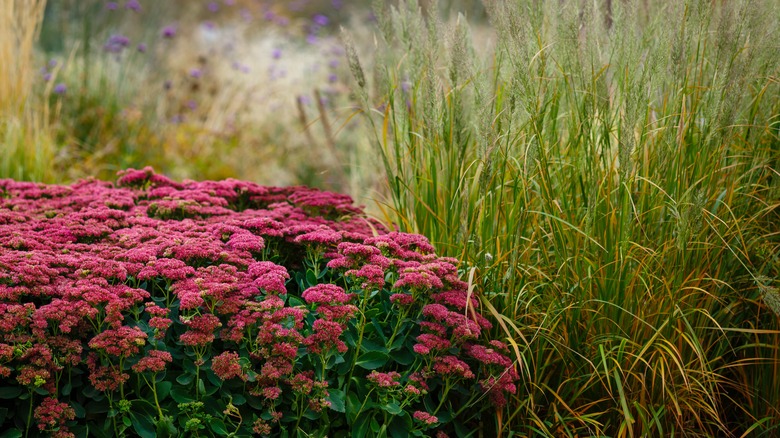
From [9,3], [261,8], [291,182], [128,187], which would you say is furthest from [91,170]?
[261,8]

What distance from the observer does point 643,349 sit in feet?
8.27

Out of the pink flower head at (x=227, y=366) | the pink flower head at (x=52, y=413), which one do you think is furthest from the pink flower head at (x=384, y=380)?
the pink flower head at (x=52, y=413)

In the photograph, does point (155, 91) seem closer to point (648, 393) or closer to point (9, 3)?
point (9, 3)

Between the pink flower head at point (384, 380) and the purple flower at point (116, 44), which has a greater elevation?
the purple flower at point (116, 44)

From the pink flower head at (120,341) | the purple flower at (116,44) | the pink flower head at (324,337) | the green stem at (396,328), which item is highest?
the purple flower at (116,44)

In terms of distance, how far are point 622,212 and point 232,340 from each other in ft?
4.67

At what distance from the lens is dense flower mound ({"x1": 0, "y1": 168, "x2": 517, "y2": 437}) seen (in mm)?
2334

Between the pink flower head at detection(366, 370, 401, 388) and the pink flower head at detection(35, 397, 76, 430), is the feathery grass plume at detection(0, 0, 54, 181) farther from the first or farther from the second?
the pink flower head at detection(366, 370, 401, 388)

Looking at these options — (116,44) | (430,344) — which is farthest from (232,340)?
(116,44)

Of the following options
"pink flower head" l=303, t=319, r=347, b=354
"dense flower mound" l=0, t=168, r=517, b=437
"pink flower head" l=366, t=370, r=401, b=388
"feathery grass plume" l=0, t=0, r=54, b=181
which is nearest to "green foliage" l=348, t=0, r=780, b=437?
"dense flower mound" l=0, t=168, r=517, b=437

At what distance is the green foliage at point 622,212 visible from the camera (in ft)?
8.54

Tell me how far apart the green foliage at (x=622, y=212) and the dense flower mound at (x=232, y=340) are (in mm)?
237

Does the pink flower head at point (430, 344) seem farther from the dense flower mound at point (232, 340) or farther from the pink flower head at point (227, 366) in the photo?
the pink flower head at point (227, 366)

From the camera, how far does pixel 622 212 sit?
269cm
